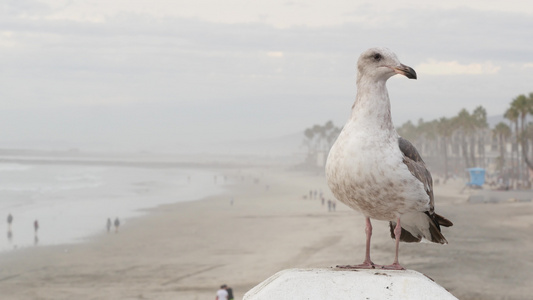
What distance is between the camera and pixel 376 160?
381 cm

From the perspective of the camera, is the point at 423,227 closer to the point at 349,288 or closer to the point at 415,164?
the point at 415,164

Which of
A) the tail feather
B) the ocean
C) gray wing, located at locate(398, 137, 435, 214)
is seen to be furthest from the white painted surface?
the ocean

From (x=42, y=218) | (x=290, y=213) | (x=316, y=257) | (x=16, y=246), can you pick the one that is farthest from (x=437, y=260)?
(x=42, y=218)

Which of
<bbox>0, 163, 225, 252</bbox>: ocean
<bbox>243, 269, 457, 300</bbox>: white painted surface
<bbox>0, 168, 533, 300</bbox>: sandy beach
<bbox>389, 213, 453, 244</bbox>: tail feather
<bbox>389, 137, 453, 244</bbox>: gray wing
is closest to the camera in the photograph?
<bbox>243, 269, 457, 300</bbox>: white painted surface

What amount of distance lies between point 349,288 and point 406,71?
1509mm

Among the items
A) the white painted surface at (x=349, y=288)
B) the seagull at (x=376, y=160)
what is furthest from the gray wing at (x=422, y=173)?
the white painted surface at (x=349, y=288)

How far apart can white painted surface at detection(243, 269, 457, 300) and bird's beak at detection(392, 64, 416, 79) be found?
52.8 inches

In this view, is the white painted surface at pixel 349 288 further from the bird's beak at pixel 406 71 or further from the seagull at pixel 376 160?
the bird's beak at pixel 406 71

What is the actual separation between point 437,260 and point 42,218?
3336 centimetres

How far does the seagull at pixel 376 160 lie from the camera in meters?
3.82

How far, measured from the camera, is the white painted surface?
3.37 metres

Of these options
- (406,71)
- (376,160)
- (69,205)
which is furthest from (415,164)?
(69,205)

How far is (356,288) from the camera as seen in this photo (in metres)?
3.41

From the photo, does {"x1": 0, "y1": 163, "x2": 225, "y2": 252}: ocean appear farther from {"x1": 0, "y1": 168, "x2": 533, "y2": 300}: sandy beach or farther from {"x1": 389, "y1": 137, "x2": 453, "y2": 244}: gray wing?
{"x1": 389, "y1": 137, "x2": 453, "y2": 244}: gray wing
